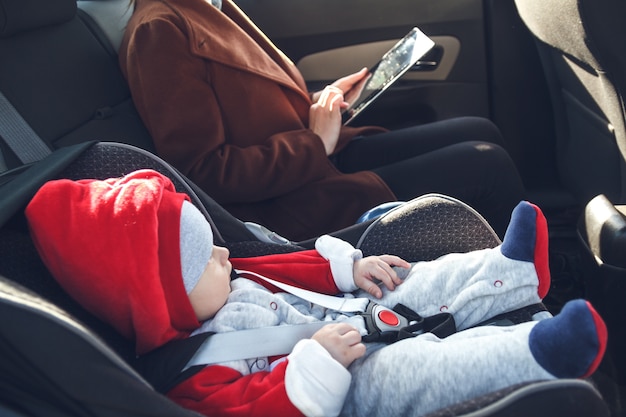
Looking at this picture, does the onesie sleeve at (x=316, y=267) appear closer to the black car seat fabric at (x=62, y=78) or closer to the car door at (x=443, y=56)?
the black car seat fabric at (x=62, y=78)

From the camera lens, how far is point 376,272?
46.6 inches

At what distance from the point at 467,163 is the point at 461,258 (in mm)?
507

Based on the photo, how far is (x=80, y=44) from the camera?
1548mm

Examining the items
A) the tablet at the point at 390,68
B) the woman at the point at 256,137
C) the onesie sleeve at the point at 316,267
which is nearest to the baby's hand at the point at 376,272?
the onesie sleeve at the point at 316,267

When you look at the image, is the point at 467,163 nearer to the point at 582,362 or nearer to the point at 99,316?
the point at 582,362

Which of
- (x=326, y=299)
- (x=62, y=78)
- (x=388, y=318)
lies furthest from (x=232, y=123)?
(x=388, y=318)

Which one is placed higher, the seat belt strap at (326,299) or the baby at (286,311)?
the baby at (286,311)

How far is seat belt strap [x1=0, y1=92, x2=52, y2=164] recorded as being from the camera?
133 cm

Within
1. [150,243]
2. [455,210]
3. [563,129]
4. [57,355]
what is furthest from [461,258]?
[563,129]

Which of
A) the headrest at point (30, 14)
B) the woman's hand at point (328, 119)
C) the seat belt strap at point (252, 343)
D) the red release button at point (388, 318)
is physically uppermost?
the headrest at point (30, 14)

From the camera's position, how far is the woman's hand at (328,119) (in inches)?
64.6

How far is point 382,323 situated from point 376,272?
107mm

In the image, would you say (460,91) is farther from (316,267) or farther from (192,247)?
(192,247)

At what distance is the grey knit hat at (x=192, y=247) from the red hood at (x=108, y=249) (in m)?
0.04
